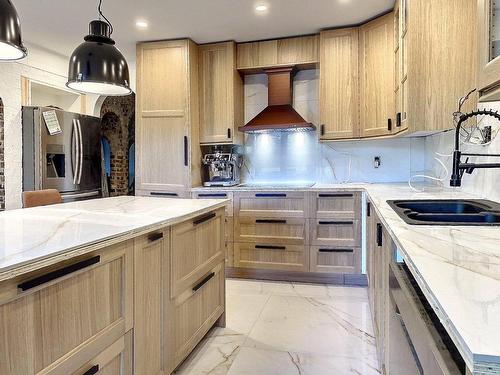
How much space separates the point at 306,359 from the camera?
2.18 meters

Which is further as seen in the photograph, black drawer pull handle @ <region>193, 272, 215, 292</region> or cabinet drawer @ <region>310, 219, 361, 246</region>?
cabinet drawer @ <region>310, 219, 361, 246</region>

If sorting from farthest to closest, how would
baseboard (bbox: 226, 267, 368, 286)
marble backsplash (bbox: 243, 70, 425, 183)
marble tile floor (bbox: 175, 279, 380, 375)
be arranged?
marble backsplash (bbox: 243, 70, 425, 183)
baseboard (bbox: 226, 267, 368, 286)
marble tile floor (bbox: 175, 279, 380, 375)

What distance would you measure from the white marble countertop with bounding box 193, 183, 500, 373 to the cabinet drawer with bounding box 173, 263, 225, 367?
120 cm

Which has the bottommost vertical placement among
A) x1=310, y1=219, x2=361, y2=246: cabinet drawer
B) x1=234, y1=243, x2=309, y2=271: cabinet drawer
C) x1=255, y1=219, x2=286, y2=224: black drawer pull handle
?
x1=234, y1=243, x2=309, y2=271: cabinet drawer

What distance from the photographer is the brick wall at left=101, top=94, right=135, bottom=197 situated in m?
6.09

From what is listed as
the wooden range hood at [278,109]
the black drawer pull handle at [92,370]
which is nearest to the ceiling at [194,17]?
the wooden range hood at [278,109]

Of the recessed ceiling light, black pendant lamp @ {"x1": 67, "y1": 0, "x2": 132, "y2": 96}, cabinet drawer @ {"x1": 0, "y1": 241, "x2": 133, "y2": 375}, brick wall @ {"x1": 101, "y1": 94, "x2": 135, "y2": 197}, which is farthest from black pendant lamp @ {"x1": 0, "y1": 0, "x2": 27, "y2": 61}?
brick wall @ {"x1": 101, "y1": 94, "x2": 135, "y2": 197}

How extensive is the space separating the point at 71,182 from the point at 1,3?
311 centimetres

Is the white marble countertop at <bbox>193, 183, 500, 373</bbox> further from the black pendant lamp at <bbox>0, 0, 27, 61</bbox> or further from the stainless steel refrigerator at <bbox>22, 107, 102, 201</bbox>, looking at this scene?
the stainless steel refrigerator at <bbox>22, 107, 102, 201</bbox>

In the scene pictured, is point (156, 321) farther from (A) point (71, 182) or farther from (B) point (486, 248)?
(A) point (71, 182)

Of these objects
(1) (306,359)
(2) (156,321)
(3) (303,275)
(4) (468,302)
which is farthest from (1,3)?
(3) (303,275)

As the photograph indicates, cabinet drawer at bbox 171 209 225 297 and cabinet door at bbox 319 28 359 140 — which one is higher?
cabinet door at bbox 319 28 359 140

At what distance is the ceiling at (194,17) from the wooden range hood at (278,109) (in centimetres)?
41

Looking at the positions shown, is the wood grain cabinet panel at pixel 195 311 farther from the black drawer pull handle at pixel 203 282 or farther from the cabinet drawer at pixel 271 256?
the cabinet drawer at pixel 271 256
